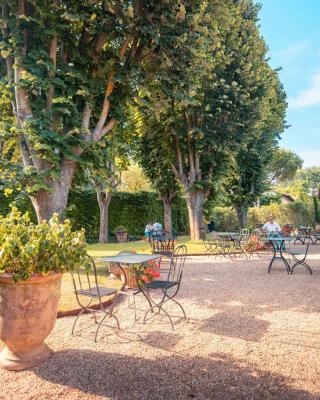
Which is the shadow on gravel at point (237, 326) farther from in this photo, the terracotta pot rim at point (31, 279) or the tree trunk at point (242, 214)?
the tree trunk at point (242, 214)

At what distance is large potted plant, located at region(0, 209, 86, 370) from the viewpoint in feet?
10.4

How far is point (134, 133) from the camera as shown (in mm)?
18125

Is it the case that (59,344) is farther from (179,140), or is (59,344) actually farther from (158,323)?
(179,140)

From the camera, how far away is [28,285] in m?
3.26

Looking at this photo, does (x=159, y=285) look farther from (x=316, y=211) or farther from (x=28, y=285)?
(x=316, y=211)

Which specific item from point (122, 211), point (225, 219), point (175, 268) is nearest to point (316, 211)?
point (225, 219)

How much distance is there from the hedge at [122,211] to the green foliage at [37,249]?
1376 centimetres

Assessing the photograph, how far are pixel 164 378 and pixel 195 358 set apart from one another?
1.86 ft

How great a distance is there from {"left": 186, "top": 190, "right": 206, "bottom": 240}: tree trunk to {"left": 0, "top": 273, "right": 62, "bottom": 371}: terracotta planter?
511 inches

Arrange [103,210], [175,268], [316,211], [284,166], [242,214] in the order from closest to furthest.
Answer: [175,268]
[103,210]
[242,214]
[316,211]
[284,166]

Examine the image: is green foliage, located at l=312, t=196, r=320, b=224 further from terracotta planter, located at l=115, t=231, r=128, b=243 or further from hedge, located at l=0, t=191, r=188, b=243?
terracotta planter, located at l=115, t=231, r=128, b=243

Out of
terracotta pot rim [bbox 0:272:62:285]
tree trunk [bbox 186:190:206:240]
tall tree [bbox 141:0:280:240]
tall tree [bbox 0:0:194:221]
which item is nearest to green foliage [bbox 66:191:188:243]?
tree trunk [bbox 186:190:206:240]

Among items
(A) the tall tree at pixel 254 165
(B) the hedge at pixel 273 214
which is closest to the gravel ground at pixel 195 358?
(A) the tall tree at pixel 254 165

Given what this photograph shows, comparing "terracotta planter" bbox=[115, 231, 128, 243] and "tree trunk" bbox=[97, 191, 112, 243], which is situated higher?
"tree trunk" bbox=[97, 191, 112, 243]
